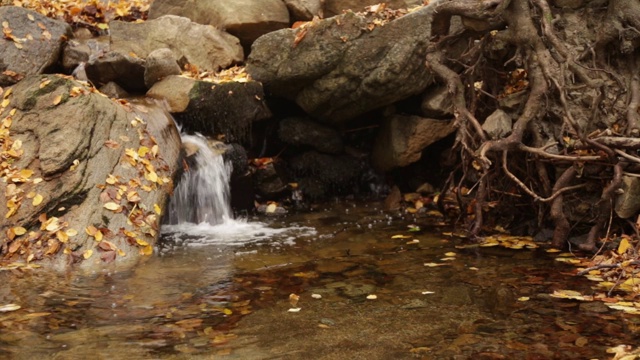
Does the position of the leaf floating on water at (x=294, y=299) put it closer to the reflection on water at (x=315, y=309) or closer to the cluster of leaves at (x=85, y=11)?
the reflection on water at (x=315, y=309)

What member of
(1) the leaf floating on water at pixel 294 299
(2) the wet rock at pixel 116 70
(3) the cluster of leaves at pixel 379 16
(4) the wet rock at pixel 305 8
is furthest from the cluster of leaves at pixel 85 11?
(1) the leaf floating on water at pixel 294 299

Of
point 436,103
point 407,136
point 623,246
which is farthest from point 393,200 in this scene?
point 623,246

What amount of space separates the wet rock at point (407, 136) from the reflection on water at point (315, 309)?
2.60 meters

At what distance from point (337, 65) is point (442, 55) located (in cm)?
168

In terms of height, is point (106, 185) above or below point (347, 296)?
above

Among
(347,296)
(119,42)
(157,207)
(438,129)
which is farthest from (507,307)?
(119,42)

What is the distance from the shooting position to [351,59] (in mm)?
8391

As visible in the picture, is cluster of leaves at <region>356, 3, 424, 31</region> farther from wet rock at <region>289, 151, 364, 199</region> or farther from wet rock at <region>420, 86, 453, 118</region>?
wet rock at <region>289, 151, 364, 199</region>

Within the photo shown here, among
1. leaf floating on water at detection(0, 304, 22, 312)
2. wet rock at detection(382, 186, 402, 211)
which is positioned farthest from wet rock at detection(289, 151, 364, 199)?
leaf floating on water at detection(0, 304, 22, 312)

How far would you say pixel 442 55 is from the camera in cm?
732

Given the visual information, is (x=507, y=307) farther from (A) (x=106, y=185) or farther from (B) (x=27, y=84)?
(B) (x=27, y=84)

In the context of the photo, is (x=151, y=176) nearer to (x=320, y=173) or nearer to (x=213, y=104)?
(x=213, y=104)

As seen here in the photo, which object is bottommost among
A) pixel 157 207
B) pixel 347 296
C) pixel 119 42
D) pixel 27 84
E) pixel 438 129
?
pixel 347 296

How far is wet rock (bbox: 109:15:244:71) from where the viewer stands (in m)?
10.1
